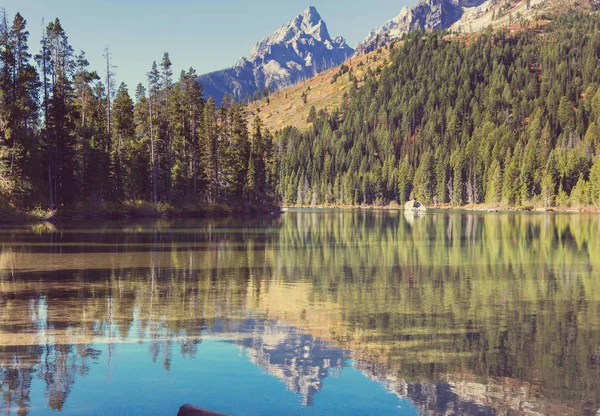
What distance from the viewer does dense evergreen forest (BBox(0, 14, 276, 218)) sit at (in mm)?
46688

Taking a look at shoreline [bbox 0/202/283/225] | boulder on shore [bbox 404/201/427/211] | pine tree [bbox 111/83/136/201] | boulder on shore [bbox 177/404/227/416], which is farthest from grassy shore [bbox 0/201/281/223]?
boulder on shore [bbox 404/201/427/211]

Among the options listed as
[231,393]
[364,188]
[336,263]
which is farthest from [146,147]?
[364,188]

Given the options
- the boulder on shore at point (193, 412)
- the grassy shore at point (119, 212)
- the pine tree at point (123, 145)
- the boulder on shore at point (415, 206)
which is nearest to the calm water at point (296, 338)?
the boulder on shore at point (193, 412)

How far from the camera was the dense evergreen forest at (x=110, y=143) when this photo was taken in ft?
153

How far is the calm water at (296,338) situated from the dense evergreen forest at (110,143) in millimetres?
28300

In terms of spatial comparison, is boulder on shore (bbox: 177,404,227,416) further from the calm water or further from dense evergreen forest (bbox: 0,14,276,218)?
dense evergreen forest (bbox: 0,14,276,218)

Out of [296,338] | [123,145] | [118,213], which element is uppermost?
[123,145]

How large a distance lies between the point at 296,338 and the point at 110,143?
55.7 m

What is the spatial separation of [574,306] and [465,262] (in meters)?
9.60

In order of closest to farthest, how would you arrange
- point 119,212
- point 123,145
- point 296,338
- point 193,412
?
point 193,412
point 296,338
point 119,212
point 123,145

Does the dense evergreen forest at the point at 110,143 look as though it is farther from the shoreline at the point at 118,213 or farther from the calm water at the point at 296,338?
the calm water at the point at 296,338

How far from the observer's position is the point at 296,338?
35.9 ft

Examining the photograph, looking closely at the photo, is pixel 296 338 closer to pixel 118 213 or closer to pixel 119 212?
pixel 118 213

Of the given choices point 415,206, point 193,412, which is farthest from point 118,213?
point 415,206
